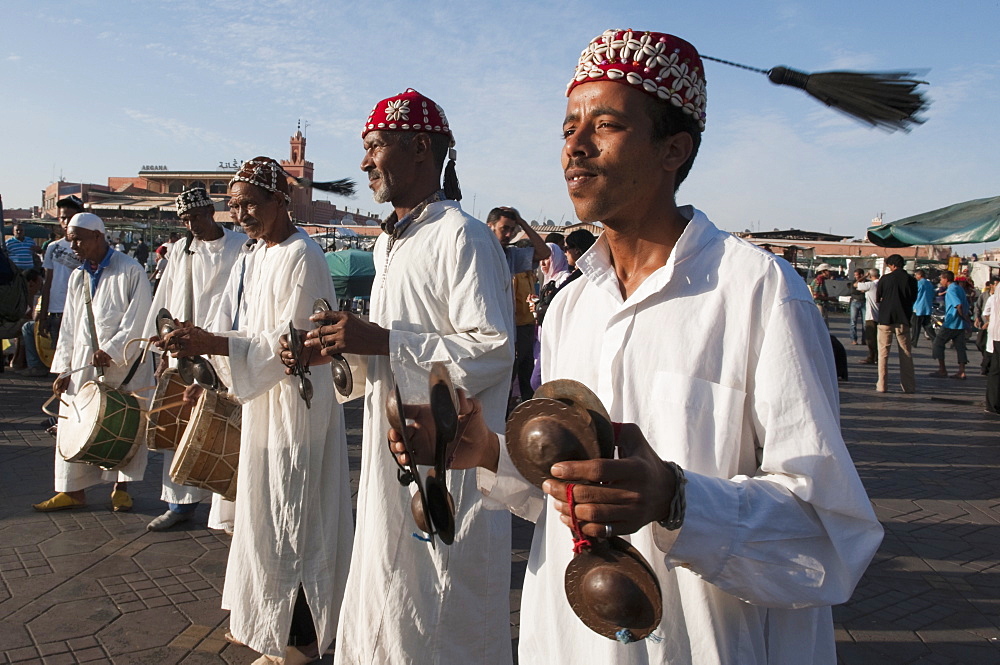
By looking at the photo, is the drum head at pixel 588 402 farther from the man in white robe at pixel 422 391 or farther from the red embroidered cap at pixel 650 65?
the man in white robe at pixel 422 391

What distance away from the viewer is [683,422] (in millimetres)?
1402

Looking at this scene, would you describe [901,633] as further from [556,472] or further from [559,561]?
[556,472]

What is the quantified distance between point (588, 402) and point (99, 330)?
545 cm

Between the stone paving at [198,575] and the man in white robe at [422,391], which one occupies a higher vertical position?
the man in white robe at [422,391]

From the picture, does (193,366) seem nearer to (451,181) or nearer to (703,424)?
(451,181)

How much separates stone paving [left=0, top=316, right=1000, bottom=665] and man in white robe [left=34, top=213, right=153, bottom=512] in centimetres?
22

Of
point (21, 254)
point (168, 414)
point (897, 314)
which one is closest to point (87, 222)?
point (168, 414)

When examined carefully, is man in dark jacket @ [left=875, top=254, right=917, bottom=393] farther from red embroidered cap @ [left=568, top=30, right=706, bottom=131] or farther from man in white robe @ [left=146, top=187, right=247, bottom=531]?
red embroidered cap @ [left=568, top=30, right=706, bottom=131]

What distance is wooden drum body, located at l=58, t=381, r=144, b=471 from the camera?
16.1 ft

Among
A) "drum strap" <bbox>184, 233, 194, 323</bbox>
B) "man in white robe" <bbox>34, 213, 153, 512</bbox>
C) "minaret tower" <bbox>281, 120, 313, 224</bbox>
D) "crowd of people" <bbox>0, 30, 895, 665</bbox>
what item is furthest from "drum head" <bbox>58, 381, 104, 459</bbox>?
"minaret tower" <bbox>281, 120, 313, 224</bbox>

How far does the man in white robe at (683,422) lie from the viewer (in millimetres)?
1240

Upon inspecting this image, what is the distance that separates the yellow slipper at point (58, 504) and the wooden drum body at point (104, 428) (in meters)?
0.72

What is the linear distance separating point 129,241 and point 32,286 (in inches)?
948

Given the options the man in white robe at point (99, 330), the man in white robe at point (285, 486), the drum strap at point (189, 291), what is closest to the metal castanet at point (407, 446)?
the man in white robe at point (285, 486)
